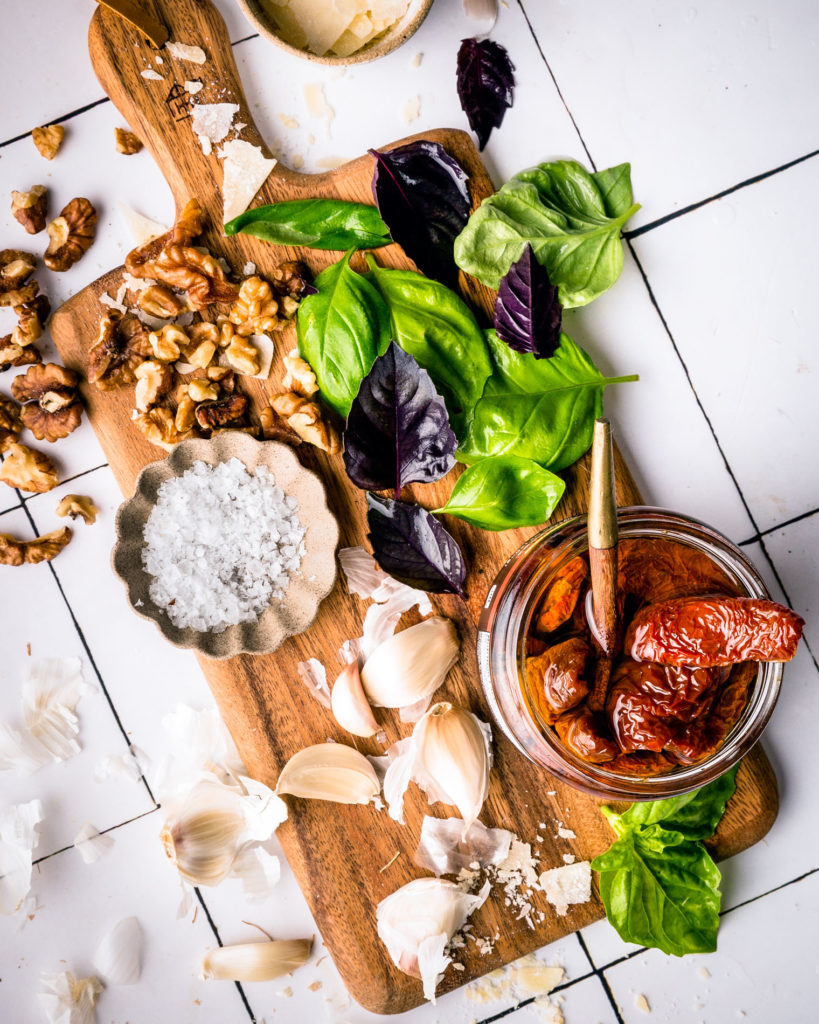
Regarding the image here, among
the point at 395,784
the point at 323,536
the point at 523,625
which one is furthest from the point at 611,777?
the point at 323,536

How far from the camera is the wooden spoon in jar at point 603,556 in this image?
2.04ft

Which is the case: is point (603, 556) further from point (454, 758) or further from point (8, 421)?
point (8, 421)

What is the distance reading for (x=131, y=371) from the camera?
3.11 feet

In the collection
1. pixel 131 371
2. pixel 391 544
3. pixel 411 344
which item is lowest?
pixel 391 544

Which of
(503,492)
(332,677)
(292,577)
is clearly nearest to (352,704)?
(332,677)

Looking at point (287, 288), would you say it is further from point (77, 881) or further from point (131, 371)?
point (77, 881)

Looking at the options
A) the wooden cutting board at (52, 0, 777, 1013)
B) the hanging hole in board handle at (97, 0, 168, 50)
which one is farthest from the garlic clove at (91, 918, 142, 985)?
the hanging hole in board handle at (97, 0, 168, 50)

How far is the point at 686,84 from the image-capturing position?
996 millimetres

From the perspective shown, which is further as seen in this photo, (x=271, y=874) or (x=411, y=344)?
(x=271, y=874)

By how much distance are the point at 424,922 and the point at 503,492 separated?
504mm

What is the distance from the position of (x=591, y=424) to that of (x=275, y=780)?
56 cm

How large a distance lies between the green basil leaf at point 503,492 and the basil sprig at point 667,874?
36 cm

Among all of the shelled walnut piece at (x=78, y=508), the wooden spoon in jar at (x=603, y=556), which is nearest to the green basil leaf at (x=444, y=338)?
the wooden spoon in jar at (x=603, y=556)

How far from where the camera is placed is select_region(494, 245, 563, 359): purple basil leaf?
86cm
